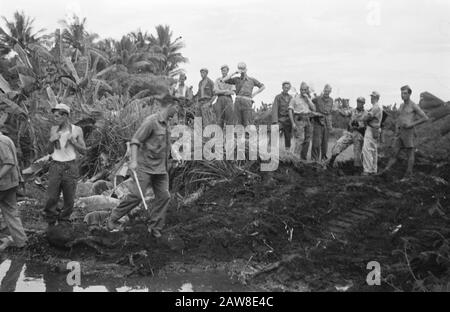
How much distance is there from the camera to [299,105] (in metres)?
12.3

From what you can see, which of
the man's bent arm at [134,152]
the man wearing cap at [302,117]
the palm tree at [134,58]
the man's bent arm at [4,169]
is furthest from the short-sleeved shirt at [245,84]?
the palm tree at [134,58]

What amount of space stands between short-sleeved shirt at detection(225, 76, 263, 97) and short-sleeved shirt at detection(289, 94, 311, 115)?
0.73 meters

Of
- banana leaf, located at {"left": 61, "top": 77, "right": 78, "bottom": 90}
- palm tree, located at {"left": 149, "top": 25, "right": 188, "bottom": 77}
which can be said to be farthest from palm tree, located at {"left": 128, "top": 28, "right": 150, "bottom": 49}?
banana leaf, located at {"left": 61, "top": 77, "right": 78, "bottom": 90}

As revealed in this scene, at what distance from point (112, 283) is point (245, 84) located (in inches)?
254

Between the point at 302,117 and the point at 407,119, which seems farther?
the point at 302,117

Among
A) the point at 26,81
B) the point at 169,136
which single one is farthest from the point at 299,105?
the point at 26,81

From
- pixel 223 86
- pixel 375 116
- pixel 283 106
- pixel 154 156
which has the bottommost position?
pixel 154 156

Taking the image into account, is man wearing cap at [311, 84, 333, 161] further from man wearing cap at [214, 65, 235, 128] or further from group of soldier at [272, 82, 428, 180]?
man wearing cap at [214, 65, 235, 128]

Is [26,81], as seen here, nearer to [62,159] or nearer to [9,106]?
[9,106]

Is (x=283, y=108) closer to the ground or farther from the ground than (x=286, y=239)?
farther from the ground

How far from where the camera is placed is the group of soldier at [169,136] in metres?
7.78
